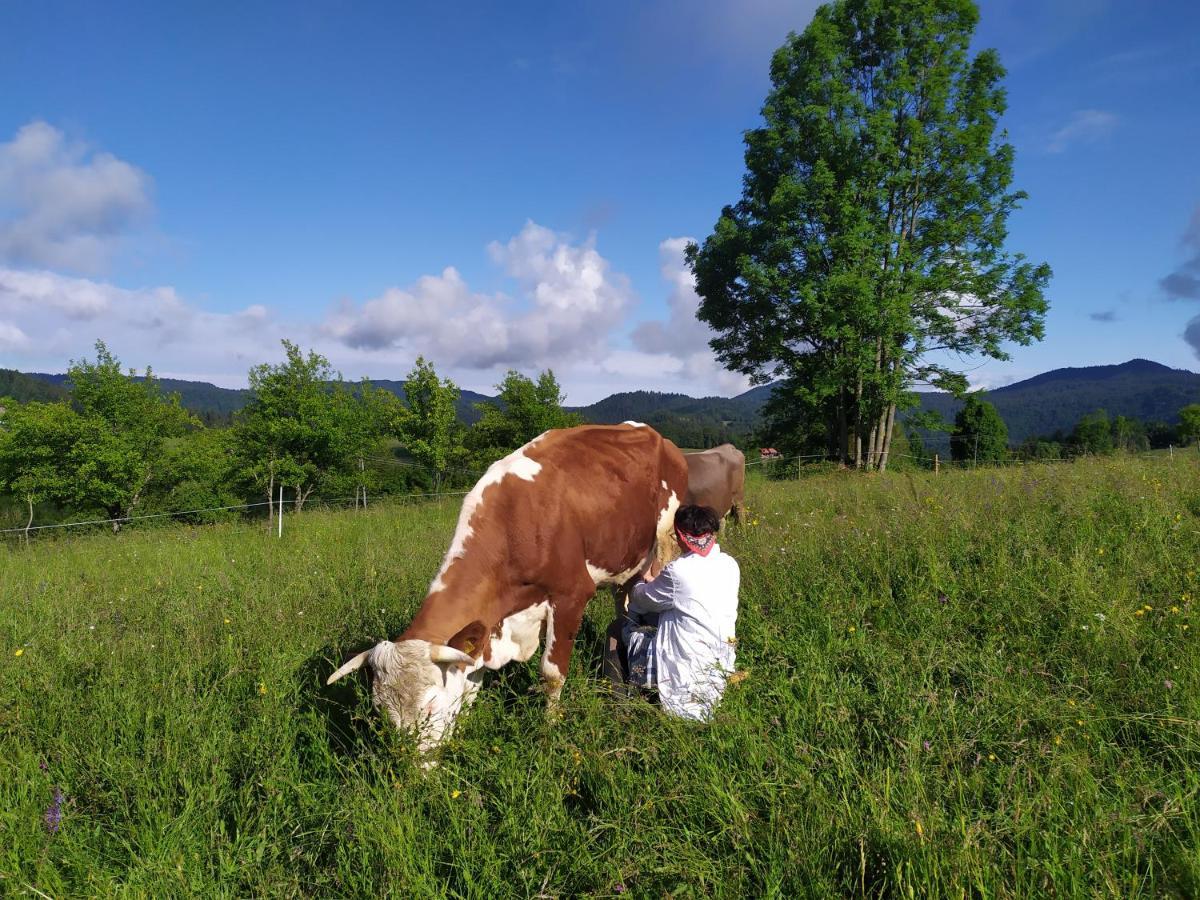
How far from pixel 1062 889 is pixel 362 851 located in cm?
267

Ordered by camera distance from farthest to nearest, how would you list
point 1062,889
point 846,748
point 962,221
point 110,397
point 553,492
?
point 110,397 → point 962,221 → point 553,492 → point 846,748 → point 1062,889

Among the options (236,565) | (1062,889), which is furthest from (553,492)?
(236,565)

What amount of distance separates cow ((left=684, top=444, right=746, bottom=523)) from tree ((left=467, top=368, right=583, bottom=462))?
2703 centimetres

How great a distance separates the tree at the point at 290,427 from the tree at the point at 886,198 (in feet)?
72.1

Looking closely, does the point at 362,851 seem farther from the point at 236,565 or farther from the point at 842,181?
the point at 842,181

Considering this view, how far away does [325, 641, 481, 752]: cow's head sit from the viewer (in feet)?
10.6

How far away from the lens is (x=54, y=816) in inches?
112

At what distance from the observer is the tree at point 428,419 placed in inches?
1400

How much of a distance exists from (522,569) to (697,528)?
1.36 metres

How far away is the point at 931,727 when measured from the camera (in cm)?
312

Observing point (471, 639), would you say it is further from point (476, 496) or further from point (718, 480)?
point (718, 480)

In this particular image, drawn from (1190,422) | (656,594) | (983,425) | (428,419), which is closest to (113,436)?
(428,419)

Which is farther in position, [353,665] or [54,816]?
[353,665]

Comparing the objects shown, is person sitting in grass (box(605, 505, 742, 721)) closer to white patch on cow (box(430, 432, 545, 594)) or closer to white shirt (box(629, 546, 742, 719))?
white shirt (box(629, 546, 742, 719))
